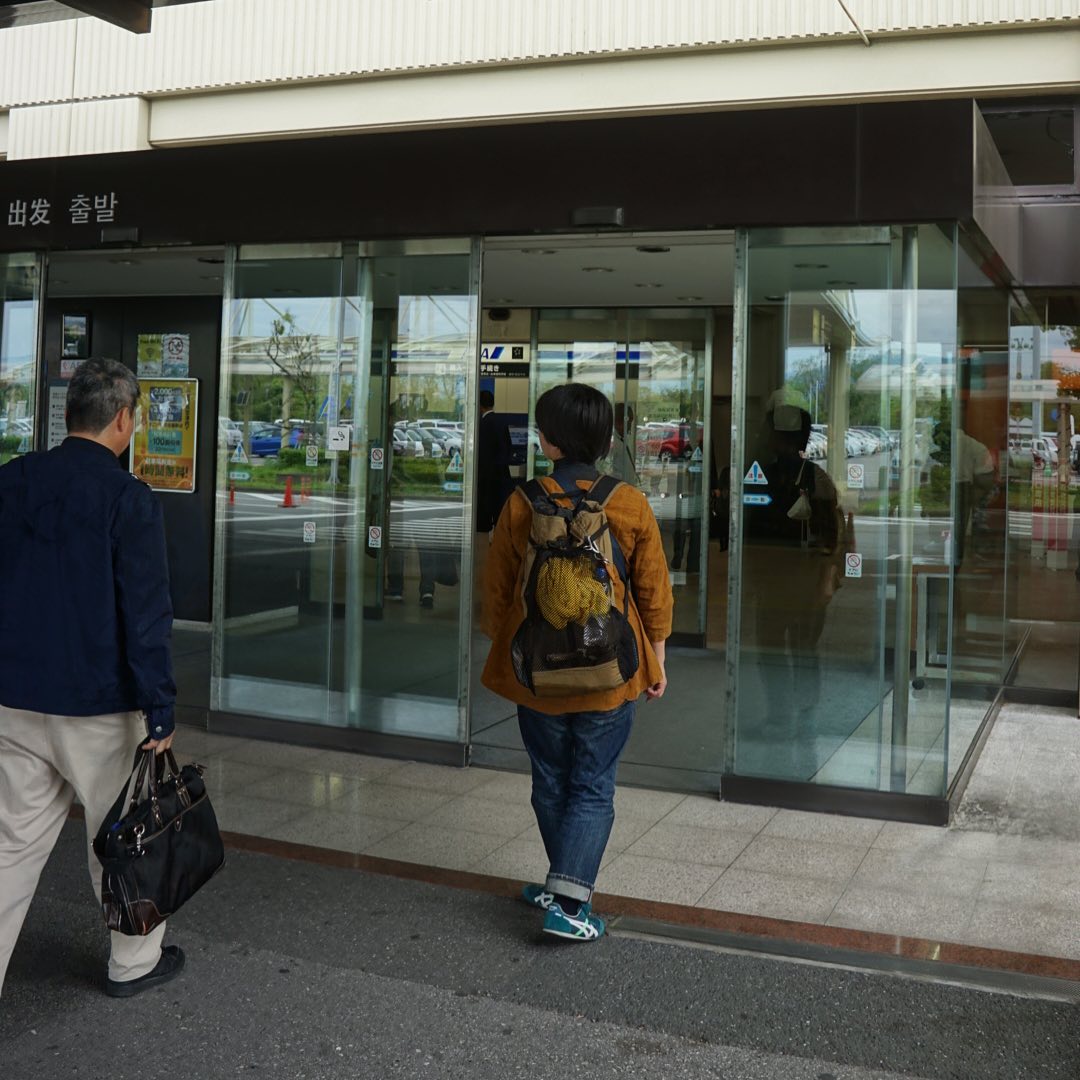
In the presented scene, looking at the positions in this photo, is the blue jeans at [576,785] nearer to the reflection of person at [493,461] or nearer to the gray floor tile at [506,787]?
the gray floor tile at [506,787]

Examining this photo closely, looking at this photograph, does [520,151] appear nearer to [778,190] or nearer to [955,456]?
[778,190]

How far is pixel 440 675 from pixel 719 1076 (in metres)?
3.61

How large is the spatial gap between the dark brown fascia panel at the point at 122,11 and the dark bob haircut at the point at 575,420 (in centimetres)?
283

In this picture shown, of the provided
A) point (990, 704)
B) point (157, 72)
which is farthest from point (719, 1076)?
point (157, 72)

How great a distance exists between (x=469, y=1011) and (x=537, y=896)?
0.87 meters

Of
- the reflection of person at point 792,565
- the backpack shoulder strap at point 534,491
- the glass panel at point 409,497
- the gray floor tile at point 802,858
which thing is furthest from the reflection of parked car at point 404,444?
the backpack shoulder strap at point 534,491

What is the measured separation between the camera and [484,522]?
12.0m

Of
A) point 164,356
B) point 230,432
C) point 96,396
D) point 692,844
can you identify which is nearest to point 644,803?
point 692,844

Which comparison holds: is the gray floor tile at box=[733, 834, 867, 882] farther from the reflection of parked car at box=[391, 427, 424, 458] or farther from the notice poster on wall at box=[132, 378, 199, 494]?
A: the notice poster on wall at box=[132, 378, 199, 494]

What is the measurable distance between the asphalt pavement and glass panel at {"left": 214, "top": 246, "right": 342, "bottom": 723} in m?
2.65

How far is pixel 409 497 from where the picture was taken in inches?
274

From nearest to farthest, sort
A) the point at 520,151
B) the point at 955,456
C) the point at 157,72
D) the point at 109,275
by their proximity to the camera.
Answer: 1. the point at 955,456
2. the point at 520,151
3. the point at 157,72
4. the point at 109,275

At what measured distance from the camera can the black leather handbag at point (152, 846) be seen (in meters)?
3.59

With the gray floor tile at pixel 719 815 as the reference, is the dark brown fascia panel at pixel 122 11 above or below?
above
